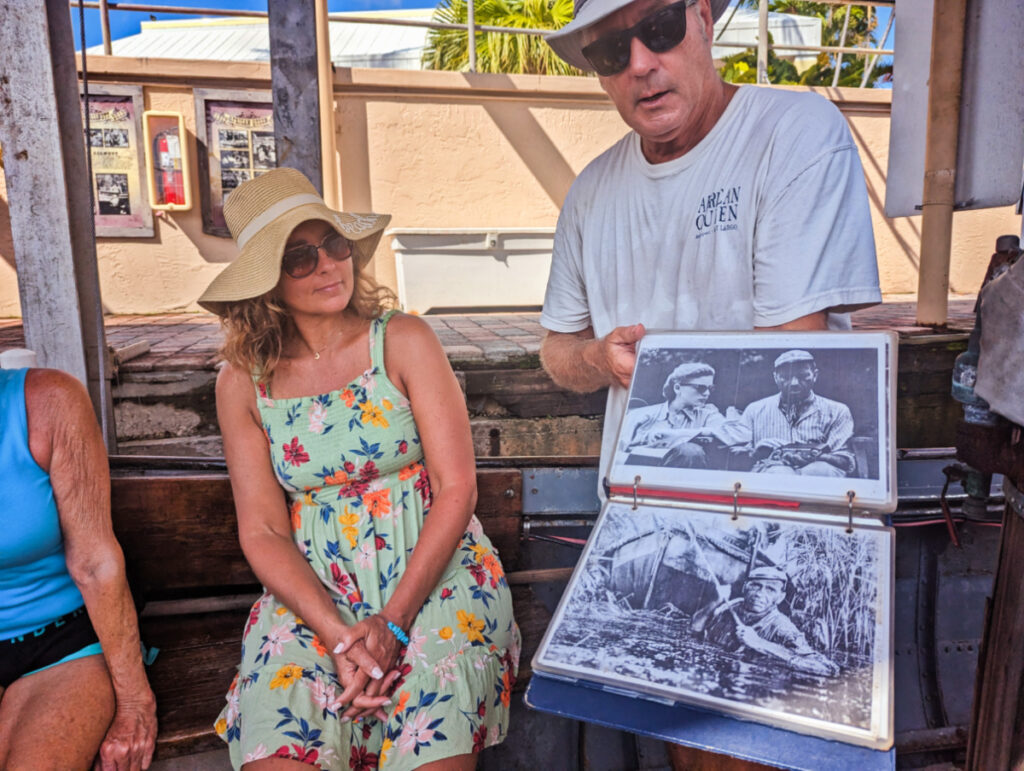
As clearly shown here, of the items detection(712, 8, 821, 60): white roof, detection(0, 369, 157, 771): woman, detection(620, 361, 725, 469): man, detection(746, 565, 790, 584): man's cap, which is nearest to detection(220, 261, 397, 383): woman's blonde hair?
detection(0, 369, 157, 771): woman

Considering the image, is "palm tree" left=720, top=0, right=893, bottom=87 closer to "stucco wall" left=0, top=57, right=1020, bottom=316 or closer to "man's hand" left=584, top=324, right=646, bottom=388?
"stucco wall" left=0, top=57, right=1020, bottom=316

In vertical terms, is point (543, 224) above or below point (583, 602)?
above

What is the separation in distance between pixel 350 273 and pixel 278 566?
77 cm

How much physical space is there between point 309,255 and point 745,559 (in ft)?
4.24

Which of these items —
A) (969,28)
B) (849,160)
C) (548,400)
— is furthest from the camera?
(548,400)

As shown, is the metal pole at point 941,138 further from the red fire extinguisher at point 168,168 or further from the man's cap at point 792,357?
the red fire extinguisher at point 168,168

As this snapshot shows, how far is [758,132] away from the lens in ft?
5.03

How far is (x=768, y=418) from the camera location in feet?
3.87

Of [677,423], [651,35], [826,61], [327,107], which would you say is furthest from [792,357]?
[826,61]

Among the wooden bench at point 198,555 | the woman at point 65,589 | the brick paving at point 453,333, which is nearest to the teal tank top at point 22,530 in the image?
the woman at point 65,589

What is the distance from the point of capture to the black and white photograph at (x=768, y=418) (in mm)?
1094

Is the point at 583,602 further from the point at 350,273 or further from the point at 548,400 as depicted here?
the point at 548,400

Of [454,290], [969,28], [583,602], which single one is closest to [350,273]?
[583,602]

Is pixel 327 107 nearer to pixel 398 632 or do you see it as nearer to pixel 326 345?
pixel 326 345
